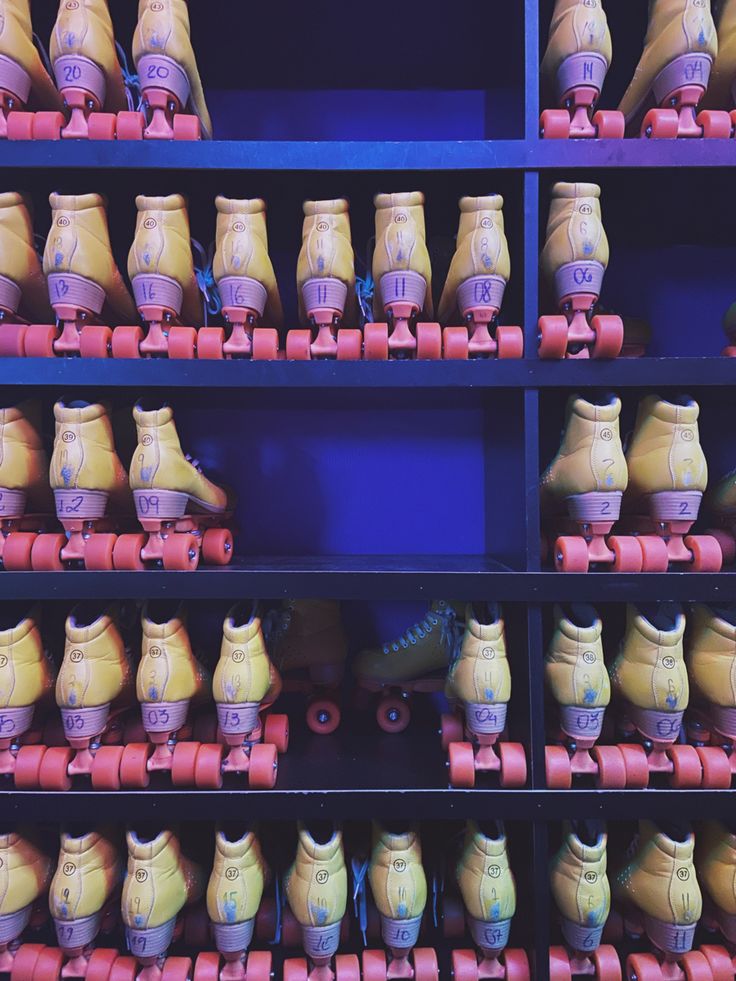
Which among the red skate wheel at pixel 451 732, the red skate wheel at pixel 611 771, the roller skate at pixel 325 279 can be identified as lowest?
the red skate wheel at pixel 611 771

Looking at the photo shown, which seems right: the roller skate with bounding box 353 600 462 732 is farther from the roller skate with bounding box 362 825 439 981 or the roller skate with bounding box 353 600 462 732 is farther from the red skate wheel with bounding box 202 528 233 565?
the red skate wheel with bounding box 202 528 233 565

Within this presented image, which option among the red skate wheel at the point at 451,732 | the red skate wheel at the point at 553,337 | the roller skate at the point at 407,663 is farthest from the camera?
the roller skate at the point at 407,663

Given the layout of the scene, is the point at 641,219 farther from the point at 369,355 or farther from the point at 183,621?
the point at 183,621

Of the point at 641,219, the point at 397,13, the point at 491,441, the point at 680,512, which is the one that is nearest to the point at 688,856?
the point at 680,512

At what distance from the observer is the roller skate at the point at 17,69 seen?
104cm

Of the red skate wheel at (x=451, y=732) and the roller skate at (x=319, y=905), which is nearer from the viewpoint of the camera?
the roller skate at (x=319, y=905)

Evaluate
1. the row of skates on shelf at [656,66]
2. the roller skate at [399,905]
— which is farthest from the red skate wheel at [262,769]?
the row of skates on shelf at [656,66]

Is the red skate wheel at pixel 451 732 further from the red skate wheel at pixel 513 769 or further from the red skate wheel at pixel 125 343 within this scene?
the red skate wheel at pixel 125 343

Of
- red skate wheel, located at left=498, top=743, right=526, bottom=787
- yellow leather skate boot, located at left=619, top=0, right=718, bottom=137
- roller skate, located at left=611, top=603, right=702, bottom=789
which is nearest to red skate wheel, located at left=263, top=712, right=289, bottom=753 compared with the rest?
red skate wheel, located at left=498, top=743, right=526, bottom=787

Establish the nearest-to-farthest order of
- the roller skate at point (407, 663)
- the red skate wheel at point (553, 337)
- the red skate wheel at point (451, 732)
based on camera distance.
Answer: the red skate wheel at point (553, 337)
the red skate wheel at point (451, 732)
the roller skate at point (407, 663)

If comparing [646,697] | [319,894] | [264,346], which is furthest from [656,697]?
[264,346]

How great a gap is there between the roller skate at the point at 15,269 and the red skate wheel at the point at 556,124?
0.99m

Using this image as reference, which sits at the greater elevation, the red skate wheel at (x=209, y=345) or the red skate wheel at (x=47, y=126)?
the red skate wheel at (x=47, y=126)

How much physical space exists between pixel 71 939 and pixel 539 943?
87cm
